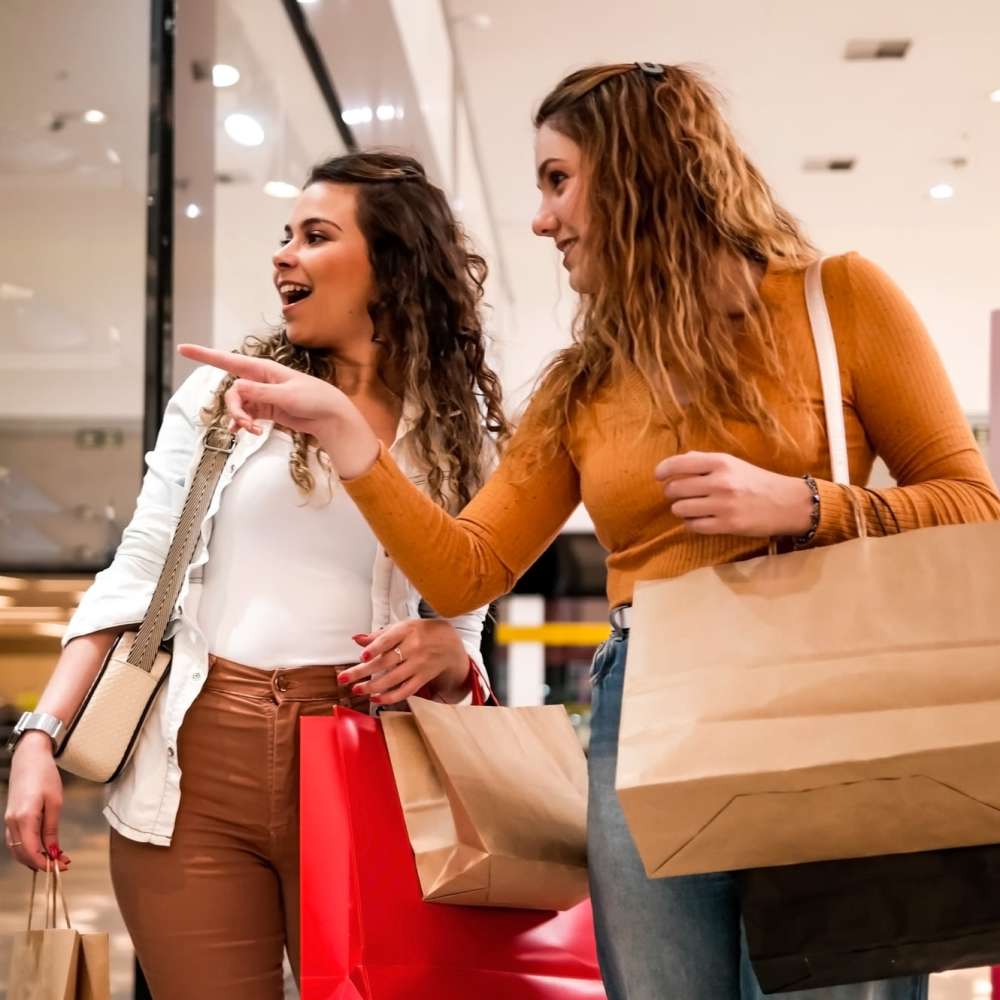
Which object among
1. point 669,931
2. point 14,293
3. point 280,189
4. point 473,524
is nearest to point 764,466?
point 473,524

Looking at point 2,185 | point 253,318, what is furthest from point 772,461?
point 253,318

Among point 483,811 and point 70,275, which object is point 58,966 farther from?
point 70,275

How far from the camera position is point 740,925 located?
53.8 inches

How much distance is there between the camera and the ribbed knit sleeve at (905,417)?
4.29 feet

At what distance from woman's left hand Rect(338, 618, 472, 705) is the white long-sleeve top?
88mm

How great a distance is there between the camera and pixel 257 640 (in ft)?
5.74

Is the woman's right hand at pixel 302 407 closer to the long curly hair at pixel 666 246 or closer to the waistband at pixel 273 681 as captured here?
the long curly hair at pixel 666 246

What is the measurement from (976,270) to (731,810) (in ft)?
34.2

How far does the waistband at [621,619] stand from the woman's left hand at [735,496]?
191 millimetres

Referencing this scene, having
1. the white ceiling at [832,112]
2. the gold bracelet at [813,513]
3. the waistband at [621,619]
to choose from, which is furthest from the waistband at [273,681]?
the white ceiling at [832,112]

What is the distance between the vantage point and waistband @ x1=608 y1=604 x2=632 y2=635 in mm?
1459

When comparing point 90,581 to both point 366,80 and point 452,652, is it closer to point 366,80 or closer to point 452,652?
point 452,652

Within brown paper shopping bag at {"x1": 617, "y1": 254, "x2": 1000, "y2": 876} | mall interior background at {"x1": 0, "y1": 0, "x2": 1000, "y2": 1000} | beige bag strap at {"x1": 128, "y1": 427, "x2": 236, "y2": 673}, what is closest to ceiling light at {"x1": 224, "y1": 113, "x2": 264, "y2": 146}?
mall interior background at {"x1": 0, "y1": 0, "x2": 1000, "y2": 1000}

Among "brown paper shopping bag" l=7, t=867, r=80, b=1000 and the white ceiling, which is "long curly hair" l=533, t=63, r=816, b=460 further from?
the white ceiling
